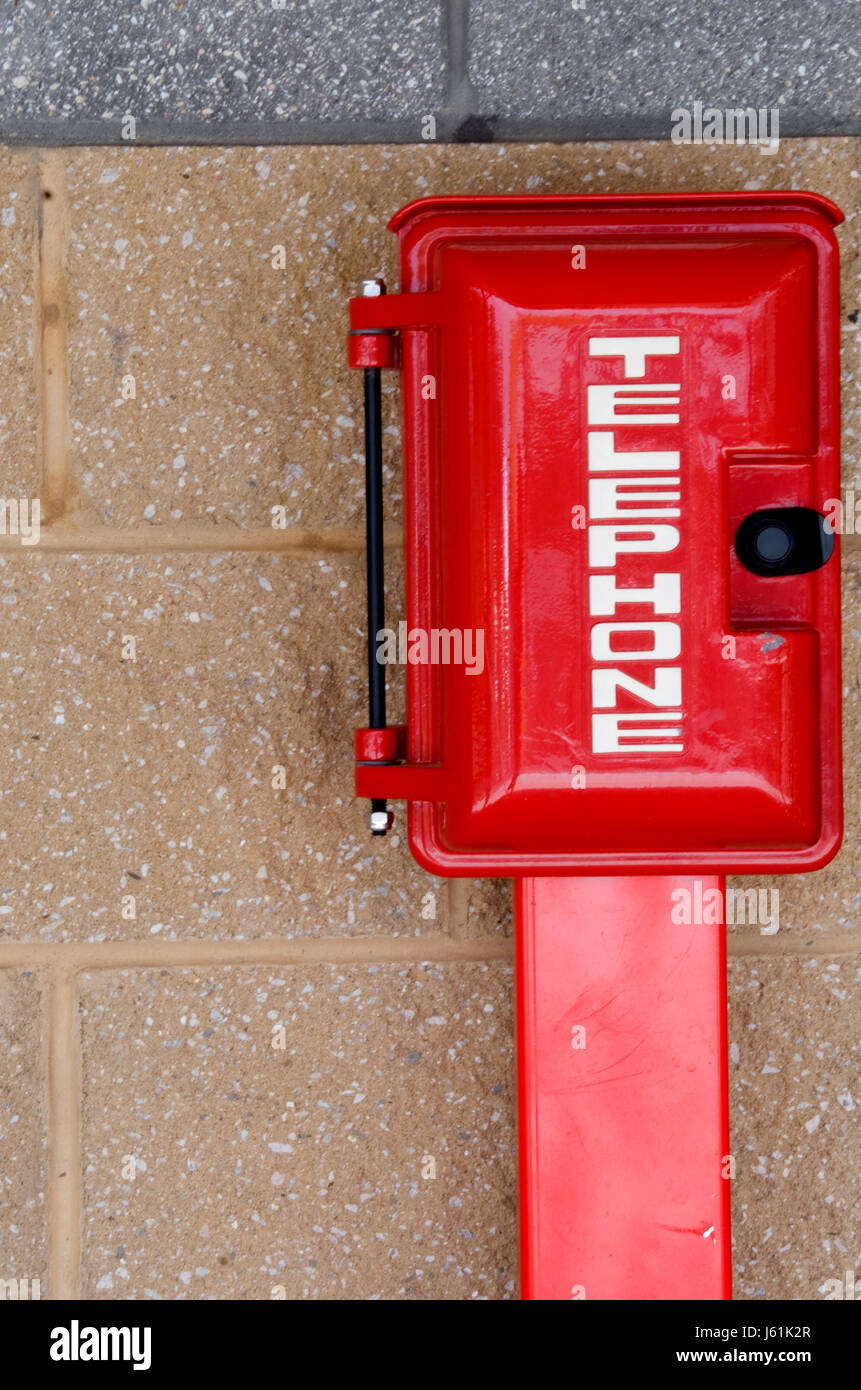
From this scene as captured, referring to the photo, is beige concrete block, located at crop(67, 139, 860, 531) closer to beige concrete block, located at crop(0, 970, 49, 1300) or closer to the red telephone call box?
the red telephone call box

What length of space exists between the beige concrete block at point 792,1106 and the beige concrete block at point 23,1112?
49 cm

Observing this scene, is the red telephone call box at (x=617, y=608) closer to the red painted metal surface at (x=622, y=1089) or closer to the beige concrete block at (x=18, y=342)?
the red painted metal surface at (x=622, y=1089)

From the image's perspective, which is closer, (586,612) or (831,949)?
(586,612)

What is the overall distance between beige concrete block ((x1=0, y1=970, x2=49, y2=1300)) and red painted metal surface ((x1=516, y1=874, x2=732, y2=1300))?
353 mm

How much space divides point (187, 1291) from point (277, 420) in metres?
0.63

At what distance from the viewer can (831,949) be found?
70 centimetres

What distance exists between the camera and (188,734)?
0.69 meters

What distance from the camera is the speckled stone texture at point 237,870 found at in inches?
26.6

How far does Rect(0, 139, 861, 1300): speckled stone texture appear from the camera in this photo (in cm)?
67

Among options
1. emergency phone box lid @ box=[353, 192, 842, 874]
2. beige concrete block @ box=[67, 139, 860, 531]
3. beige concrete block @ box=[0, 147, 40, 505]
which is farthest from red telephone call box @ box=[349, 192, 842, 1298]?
beige concrete block @ box=[0, 147, 40, 505]

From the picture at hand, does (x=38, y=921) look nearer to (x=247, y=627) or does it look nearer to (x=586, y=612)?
(x=247, y=627)

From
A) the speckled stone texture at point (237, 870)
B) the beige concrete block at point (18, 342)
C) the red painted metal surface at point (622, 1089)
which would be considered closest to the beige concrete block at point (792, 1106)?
the speckled stone texture at point (237, 870)

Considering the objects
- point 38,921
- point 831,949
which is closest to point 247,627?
point 38,921

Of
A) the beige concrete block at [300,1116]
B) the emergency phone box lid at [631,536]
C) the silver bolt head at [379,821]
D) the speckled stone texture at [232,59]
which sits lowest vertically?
the beige concrete block at [300,1116]
